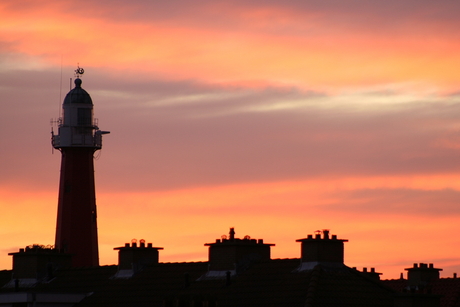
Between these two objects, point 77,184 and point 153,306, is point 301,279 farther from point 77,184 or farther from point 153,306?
point 77,184

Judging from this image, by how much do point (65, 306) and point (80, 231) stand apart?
2581 cm

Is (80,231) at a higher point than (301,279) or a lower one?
higher

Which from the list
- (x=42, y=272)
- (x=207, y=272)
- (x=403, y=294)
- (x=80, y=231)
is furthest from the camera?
(x=80, y=231)

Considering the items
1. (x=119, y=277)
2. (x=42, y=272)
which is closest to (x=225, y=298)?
(x=119, y=277)

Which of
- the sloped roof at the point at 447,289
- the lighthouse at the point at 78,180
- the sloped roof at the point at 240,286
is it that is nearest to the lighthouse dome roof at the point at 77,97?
the lighthouse at the point at 78,180

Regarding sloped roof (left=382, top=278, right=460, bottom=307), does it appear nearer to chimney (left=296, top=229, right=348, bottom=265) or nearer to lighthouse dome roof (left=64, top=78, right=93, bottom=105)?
chimney (left=296, top=229, right=348, bottom=265)

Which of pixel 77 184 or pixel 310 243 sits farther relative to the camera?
pixel 77 184

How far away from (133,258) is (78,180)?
996 inches

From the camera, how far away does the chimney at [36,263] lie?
93.1 m

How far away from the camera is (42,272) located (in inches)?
3674

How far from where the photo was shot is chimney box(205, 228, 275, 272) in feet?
274

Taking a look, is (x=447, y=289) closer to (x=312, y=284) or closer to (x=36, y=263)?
(x=312, y=284)

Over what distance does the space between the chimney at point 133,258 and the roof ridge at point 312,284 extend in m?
12.3

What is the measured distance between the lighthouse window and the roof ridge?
3919 cm
